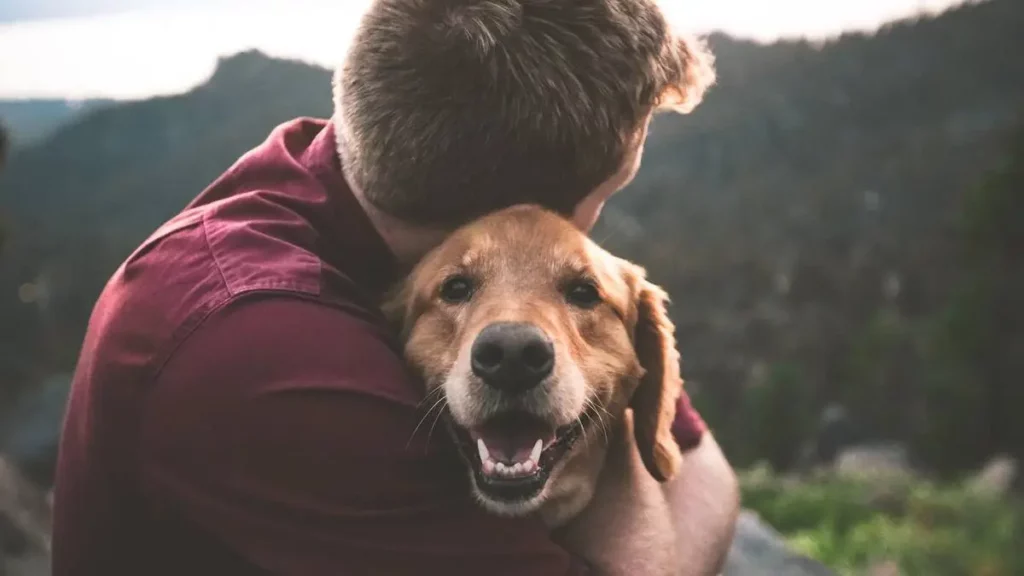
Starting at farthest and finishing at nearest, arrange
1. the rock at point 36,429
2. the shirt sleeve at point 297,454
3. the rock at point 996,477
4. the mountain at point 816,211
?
1. the mountain at point 816,211
2. the rock at point 996,477
3. the rock at point 36,429
4. the shirt sleeve at point 297,454

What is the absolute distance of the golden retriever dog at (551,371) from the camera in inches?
62.7

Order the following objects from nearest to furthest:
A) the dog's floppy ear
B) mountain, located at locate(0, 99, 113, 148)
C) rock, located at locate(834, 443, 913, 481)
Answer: the dog's floppy ear
mountain, located at locate(0, 99, 113, 148)
rock, located at locate(834, 443, 913, 481)

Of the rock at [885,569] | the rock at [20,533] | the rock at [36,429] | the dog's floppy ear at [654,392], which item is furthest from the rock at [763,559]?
the rock at [36,429]

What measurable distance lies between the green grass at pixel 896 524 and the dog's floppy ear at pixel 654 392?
261 cm

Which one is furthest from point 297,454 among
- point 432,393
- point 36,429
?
point 36,429

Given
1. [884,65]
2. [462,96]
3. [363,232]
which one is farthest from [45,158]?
[884,65]

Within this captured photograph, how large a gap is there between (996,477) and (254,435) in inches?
213

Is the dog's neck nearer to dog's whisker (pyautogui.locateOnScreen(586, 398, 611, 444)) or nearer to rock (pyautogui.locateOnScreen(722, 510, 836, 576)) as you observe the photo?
dog's whisker (pyautogui.locateOnScreen(586, 398, 611, 444))

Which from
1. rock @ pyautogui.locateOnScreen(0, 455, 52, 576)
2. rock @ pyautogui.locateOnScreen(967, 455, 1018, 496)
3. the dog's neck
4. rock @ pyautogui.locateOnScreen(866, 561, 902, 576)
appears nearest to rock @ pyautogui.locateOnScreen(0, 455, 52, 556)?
rock @ pyautogui.locateOnScreen(0, 455, 52, 576)

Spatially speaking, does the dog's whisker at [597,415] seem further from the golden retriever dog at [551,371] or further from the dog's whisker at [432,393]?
the dog's whisker at [432,393]

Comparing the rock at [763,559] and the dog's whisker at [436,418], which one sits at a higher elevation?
the dog's whisker at [436,418]

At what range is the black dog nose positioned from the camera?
156 centimetres

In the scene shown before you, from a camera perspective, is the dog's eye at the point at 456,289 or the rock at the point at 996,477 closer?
the dog's eye at the point at 456,289

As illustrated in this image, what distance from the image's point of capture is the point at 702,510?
216 centimetres
